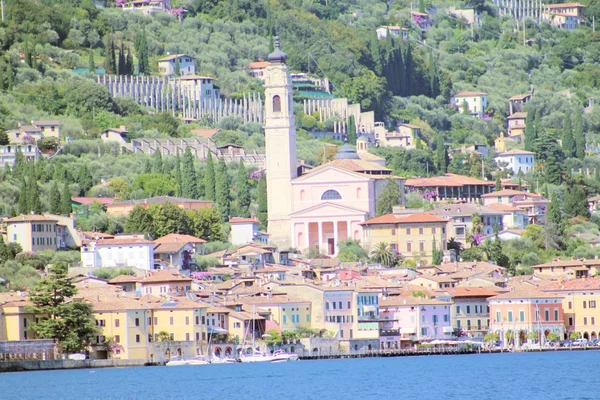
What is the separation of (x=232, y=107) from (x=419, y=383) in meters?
67.9

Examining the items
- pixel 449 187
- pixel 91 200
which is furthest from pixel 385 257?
pixel 449 187

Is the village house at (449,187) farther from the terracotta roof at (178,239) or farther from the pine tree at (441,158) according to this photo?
the terracotta roof at (178,239)

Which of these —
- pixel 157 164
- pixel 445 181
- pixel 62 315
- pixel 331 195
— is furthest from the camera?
pixel 445 181

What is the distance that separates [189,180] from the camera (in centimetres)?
12156

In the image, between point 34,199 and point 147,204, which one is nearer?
point 34,199

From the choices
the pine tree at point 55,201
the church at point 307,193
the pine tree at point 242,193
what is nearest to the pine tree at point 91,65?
the church at point 307,193

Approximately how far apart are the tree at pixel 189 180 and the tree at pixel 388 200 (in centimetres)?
1097

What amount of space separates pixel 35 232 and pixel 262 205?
21.7 m

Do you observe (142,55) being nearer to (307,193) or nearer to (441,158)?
(441,158)

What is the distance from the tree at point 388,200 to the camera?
407ft

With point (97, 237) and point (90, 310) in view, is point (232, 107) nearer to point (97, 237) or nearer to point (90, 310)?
point (97, 237)

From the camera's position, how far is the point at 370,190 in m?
125

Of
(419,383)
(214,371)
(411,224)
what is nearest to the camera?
(419,383)

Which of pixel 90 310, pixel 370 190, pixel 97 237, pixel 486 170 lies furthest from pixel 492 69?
pixel 90 310
